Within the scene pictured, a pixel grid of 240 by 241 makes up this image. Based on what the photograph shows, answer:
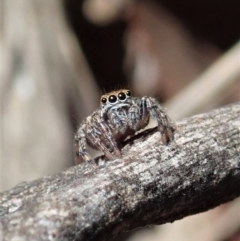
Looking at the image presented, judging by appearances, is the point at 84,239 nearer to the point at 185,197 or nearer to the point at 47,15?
the point at 185,197

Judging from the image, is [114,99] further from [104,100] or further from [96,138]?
[96,138]

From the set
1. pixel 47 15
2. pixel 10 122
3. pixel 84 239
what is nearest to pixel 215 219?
pixel 10 122

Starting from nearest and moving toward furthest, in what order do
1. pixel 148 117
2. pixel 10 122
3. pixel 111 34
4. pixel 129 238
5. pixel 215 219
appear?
pixel 148 117, pixel 10 122, pixel 215 219, pixel 129 238, pixel 111 34

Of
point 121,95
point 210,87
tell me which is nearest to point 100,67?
point 210,87

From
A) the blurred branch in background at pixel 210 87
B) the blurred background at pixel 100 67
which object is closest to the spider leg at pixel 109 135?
the blurred background at pixel 100 67

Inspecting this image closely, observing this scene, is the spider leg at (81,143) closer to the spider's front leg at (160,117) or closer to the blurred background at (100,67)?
the spider's front leg at (160,117)

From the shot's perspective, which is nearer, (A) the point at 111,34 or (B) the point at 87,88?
(B) the point at 87,88

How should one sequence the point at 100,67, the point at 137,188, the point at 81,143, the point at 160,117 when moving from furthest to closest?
the point at 100,67 → the point at 81,143 → the point at 160,117 → the point at 137,188
